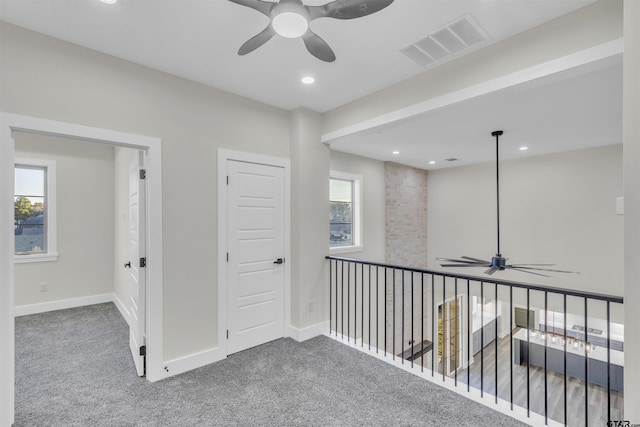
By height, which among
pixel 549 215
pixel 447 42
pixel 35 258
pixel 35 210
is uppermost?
pixel 447 42

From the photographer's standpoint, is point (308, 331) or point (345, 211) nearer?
point (308, 331)

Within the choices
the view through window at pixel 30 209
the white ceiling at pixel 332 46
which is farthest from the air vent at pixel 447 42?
the view through window at pixel 30 209

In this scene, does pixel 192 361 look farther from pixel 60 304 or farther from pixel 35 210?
pixel 35 210

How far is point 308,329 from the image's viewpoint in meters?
3.57

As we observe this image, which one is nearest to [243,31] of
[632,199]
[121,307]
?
[632,199]

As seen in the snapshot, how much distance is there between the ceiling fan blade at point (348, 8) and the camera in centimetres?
145

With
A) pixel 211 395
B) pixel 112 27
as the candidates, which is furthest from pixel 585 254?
pixel 112 27

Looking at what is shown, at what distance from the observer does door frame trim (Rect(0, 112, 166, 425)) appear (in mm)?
1996

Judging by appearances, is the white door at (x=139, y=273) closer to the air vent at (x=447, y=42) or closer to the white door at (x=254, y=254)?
the white door at (x=254, y=254)

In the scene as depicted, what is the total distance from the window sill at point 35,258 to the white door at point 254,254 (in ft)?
11.2

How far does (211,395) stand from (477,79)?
3382 millimetres

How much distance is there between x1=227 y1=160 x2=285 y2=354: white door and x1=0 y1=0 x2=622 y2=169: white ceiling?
0.97 metres

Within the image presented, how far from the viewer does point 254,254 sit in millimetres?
3373

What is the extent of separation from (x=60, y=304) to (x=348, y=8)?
18.7 ft
